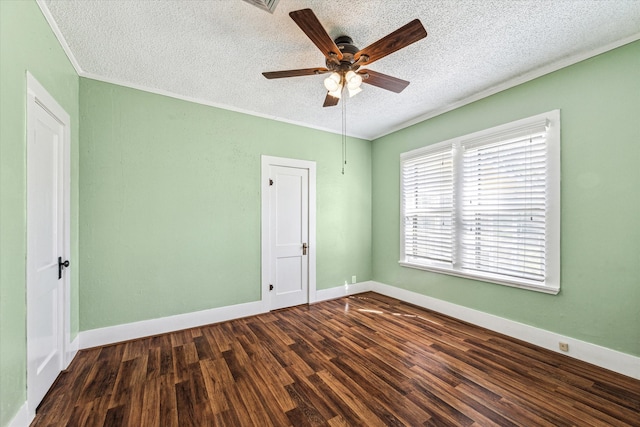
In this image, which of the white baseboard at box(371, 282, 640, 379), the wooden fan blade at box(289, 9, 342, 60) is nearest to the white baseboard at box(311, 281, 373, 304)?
the white baseboard at box(371, 282, 640, 379)

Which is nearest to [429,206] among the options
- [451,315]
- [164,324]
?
[451,315]

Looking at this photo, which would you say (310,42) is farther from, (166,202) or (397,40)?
(166,202)

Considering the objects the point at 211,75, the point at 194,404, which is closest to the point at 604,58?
the point at 211,75

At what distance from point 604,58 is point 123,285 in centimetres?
519

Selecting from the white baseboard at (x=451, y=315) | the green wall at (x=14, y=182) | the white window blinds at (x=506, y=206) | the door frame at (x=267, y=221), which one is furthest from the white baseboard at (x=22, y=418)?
the white window blinds at (x=506, y=206)

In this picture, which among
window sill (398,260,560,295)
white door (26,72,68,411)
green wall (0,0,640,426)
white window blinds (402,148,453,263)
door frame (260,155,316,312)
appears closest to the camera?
green wall (0,0,640,426)

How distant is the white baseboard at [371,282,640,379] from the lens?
2.14 m

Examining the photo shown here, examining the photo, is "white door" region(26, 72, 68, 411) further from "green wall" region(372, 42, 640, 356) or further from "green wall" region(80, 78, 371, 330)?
"green wall" region(372, 42, 640, 356)

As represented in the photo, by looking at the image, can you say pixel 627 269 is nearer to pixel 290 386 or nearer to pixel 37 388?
pixel 290 386

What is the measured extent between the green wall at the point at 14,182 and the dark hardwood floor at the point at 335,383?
1.66ft

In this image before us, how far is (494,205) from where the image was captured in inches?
117

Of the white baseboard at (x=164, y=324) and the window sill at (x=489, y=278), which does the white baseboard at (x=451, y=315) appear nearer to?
the white baseboard at (x=164, y=324)

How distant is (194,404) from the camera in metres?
1.86

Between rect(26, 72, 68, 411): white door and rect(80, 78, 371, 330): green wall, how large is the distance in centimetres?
45
